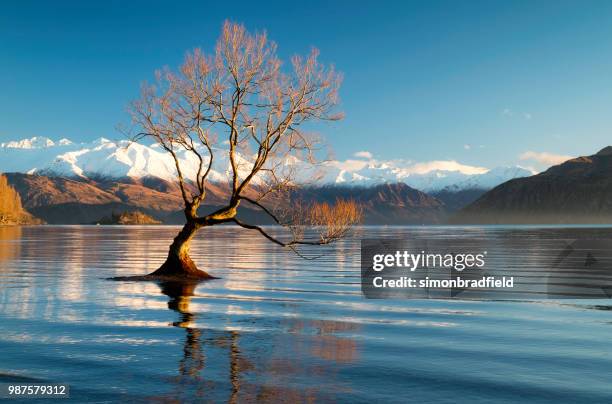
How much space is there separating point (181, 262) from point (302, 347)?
21.8m

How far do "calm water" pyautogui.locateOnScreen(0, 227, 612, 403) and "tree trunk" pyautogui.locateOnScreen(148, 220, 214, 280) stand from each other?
22.7ft

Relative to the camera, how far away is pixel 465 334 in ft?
60.1

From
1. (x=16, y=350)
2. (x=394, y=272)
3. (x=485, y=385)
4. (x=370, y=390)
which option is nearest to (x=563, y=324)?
(x=485, y=385)

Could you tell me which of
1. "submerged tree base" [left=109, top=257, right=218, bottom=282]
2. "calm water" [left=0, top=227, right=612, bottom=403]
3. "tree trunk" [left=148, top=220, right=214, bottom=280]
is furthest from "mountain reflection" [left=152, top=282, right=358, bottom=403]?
"tree trunk" [left=148, top=220, right=214, bottom=280]

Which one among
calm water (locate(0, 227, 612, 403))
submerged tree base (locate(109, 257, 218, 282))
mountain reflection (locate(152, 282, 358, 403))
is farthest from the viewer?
submerged tree base (locate(109, 257, 218, 282))

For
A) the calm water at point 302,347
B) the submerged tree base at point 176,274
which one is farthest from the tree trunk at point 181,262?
the calm water at point 302,347

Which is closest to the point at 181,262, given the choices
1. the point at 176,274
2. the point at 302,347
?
the point at 176,274

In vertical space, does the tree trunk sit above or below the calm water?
above

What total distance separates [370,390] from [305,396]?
4.46ft

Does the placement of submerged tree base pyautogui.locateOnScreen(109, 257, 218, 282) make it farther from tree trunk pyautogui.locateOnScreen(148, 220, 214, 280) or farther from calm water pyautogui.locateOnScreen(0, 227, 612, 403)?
calm water pyautogui.locateOnScreen(0, 227, 612, 403)

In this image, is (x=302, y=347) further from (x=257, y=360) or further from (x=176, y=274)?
(x=176, y=274)

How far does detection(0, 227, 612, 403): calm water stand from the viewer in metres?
12.0

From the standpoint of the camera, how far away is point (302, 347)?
1616 centimetres

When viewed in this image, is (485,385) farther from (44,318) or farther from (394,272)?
(394,272)
